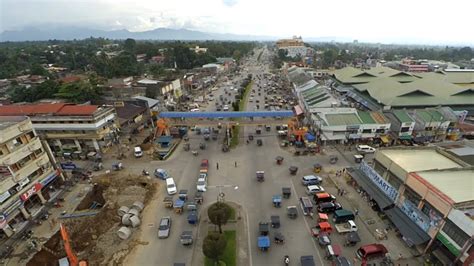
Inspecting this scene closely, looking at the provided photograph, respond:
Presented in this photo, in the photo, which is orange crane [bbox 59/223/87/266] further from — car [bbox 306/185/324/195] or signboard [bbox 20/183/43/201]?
car [bbox 306/185/324/195]

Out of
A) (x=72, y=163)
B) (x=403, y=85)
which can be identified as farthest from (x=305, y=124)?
(x=72, y=163)

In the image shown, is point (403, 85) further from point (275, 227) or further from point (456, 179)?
point (275, 227)

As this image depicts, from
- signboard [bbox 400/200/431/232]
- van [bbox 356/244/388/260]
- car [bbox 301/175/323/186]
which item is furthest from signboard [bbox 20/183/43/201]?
signboard [bbox 400/200/431/232]

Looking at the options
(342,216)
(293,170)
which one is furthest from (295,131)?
(342,216)

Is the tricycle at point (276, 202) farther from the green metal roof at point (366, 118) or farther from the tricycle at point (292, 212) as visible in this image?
the green metal roof at point (366, 118)

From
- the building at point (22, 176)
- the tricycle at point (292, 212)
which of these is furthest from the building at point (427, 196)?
the building at point (22, 176)

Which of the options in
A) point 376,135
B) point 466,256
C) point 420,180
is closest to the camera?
point 466,256
